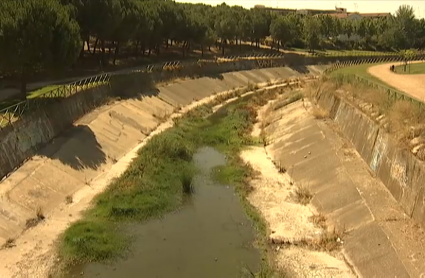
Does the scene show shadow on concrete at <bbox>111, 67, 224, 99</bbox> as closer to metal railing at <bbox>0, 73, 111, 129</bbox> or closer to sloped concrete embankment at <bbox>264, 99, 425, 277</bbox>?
metal railing at <bbox>0, 73, 111, 129</bbox>

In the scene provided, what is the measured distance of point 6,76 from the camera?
4069cm

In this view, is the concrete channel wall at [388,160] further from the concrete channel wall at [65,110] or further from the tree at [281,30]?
the tree at [281,30]

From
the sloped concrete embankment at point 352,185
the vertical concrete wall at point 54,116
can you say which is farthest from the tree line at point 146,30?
the sloped concrete embankment at point 352,185

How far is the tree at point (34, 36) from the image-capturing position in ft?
101

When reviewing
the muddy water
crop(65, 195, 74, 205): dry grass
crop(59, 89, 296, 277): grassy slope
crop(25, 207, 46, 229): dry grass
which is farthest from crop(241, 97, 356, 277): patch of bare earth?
crop(25, 207, 46, 229): dry grass

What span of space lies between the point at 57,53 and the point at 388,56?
3320 inches

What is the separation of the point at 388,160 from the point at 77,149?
19613mm

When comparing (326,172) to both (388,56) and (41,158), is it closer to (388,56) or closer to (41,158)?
(41,158)

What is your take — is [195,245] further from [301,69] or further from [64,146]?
[301,69]

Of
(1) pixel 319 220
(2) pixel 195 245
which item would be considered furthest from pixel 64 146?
(1) pixel 319 220

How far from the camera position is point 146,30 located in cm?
6084

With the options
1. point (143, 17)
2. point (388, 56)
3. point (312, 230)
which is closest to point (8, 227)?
point (312, 230)

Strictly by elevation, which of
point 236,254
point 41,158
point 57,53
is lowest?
point 236,254

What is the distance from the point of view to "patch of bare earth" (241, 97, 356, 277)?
21328mm
